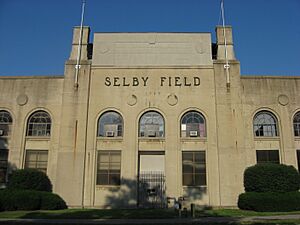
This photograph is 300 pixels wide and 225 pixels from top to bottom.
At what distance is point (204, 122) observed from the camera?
25641 millimetres

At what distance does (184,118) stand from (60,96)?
10.1m

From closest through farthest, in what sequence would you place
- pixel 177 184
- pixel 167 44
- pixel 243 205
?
pixel 243 205, pixel 177 184, pixel 167 44

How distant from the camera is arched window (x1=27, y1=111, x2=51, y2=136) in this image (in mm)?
25938

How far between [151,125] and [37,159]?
9257 millimetres

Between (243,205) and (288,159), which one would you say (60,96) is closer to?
(243,205)

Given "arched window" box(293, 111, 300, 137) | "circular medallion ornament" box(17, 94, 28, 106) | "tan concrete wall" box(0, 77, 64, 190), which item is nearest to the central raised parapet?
"tan concrete wall" box(0, 77, 64, 190)

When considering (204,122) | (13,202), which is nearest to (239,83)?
(204,122)

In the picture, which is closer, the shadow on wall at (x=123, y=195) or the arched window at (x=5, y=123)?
the shadow on wall at (x=123, y=195)

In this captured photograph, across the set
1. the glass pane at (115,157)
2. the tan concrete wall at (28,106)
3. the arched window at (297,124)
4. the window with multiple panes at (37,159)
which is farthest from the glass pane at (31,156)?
the arched window at (297,124)

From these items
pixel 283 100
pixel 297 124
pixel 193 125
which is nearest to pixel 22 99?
pixel 193 125

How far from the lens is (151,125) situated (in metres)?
25.6

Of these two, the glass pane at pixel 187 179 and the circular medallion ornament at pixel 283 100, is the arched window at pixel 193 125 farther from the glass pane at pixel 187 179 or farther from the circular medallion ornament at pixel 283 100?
the circular medallion ornament at pixel 283 100

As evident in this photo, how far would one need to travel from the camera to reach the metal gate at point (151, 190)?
24.1m

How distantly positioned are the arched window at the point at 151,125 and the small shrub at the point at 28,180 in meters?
7.99
